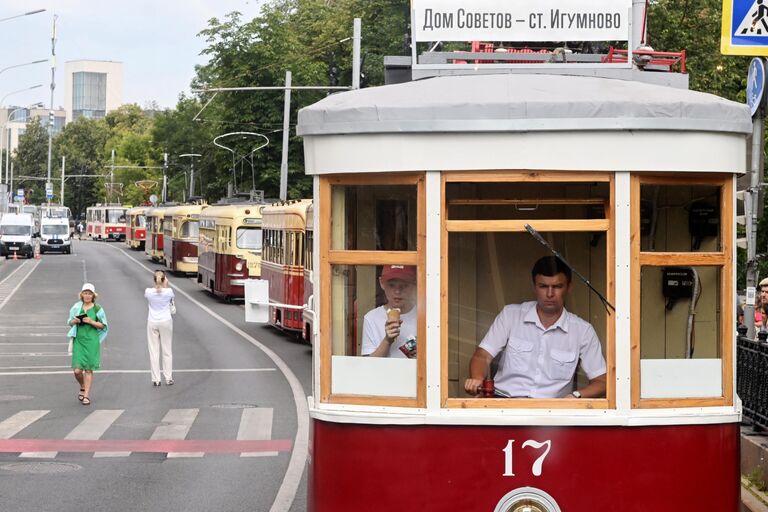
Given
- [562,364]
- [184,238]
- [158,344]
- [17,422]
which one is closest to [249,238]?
[184,238]

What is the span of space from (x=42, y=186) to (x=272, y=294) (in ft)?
485

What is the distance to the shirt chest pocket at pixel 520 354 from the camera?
6863 millimetres

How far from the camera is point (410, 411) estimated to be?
6691mm

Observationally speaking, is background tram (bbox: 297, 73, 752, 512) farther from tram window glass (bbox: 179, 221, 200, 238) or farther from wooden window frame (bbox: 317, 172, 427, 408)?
tram window glass (bbox: 179, 221, 200, 238)

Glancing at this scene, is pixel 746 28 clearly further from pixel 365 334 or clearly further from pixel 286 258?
pixel 286 258

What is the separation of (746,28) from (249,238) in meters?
28.5

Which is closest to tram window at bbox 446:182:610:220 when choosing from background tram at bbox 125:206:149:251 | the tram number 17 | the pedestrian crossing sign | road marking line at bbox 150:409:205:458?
the tram number 17

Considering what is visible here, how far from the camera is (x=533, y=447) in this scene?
659 cm

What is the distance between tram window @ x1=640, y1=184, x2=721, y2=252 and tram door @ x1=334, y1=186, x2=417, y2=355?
3.74ft

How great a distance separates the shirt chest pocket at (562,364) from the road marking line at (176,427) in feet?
24.8

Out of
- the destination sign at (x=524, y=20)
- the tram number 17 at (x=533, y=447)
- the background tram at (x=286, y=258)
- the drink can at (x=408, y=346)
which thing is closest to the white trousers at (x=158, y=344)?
the background tram at (x=286, y=258)

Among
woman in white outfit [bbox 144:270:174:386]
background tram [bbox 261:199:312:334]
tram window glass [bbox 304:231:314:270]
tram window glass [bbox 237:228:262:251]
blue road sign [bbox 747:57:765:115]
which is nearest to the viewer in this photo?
blue road sign [bbox 747:57:765:115]

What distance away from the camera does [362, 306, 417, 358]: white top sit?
6.85m

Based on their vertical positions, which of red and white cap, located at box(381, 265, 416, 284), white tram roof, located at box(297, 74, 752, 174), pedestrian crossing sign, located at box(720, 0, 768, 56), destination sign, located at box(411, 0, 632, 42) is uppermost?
pedestrian crossing sign, located at box(720, 0, 768, 56)
